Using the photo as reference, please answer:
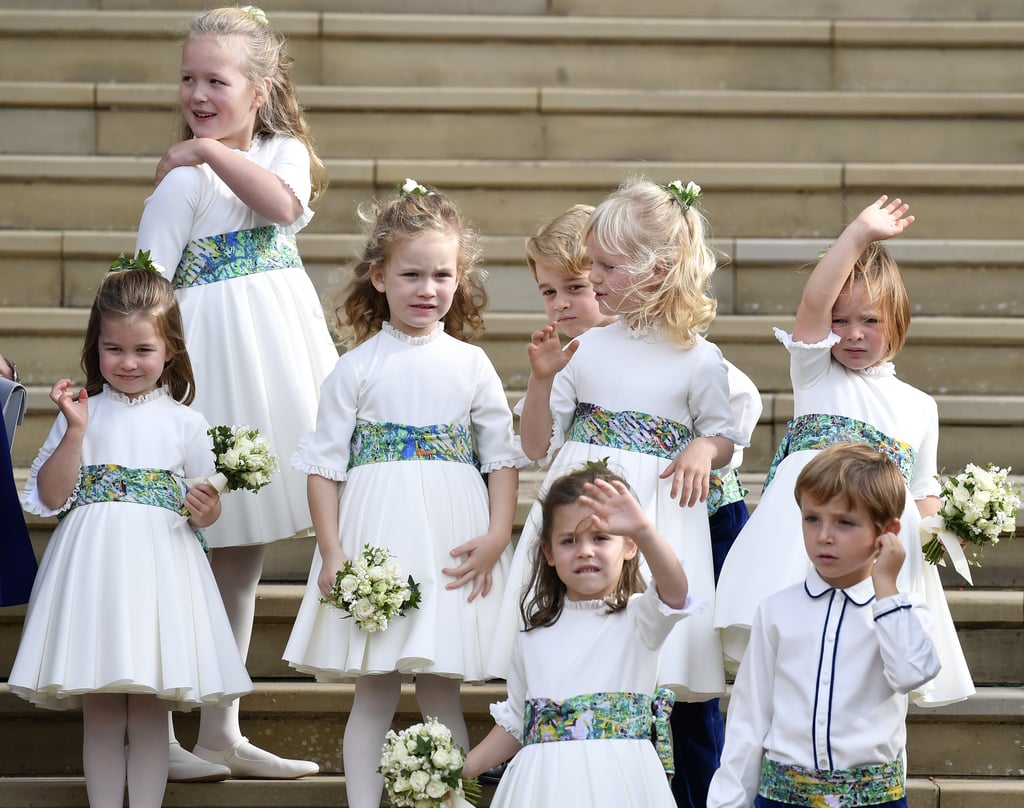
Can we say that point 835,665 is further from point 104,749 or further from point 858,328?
point 104,749

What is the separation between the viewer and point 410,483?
404cm

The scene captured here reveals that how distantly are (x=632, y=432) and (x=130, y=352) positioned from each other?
1.32 meters

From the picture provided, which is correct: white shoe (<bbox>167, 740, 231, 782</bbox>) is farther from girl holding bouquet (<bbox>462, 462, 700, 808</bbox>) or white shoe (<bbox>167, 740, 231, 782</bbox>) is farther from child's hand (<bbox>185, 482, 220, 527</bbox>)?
girl holding bouquet (<bbox>462, 462, 700, 808</bbox>)

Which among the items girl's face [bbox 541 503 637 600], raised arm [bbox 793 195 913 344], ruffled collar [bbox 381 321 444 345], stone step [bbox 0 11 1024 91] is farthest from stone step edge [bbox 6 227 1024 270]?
girl's face [bbox 541 503 637 600]

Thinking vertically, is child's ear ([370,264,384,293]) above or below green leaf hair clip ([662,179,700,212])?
below

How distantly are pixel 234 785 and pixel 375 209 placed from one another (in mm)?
1619

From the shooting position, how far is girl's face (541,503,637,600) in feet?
11.8

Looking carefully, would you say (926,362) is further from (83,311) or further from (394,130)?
(83,311)

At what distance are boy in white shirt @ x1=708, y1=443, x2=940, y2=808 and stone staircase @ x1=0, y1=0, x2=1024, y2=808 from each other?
4.65ft

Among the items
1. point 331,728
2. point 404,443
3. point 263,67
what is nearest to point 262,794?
point 331,728

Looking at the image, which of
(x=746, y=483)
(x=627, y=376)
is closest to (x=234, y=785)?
(x=627, y=376)

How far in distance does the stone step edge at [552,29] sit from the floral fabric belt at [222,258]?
286 cm

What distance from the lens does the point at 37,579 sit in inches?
160

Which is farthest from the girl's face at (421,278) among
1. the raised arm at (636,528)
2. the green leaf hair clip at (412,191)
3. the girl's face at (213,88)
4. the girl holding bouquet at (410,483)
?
the raised arm at (636,528)
